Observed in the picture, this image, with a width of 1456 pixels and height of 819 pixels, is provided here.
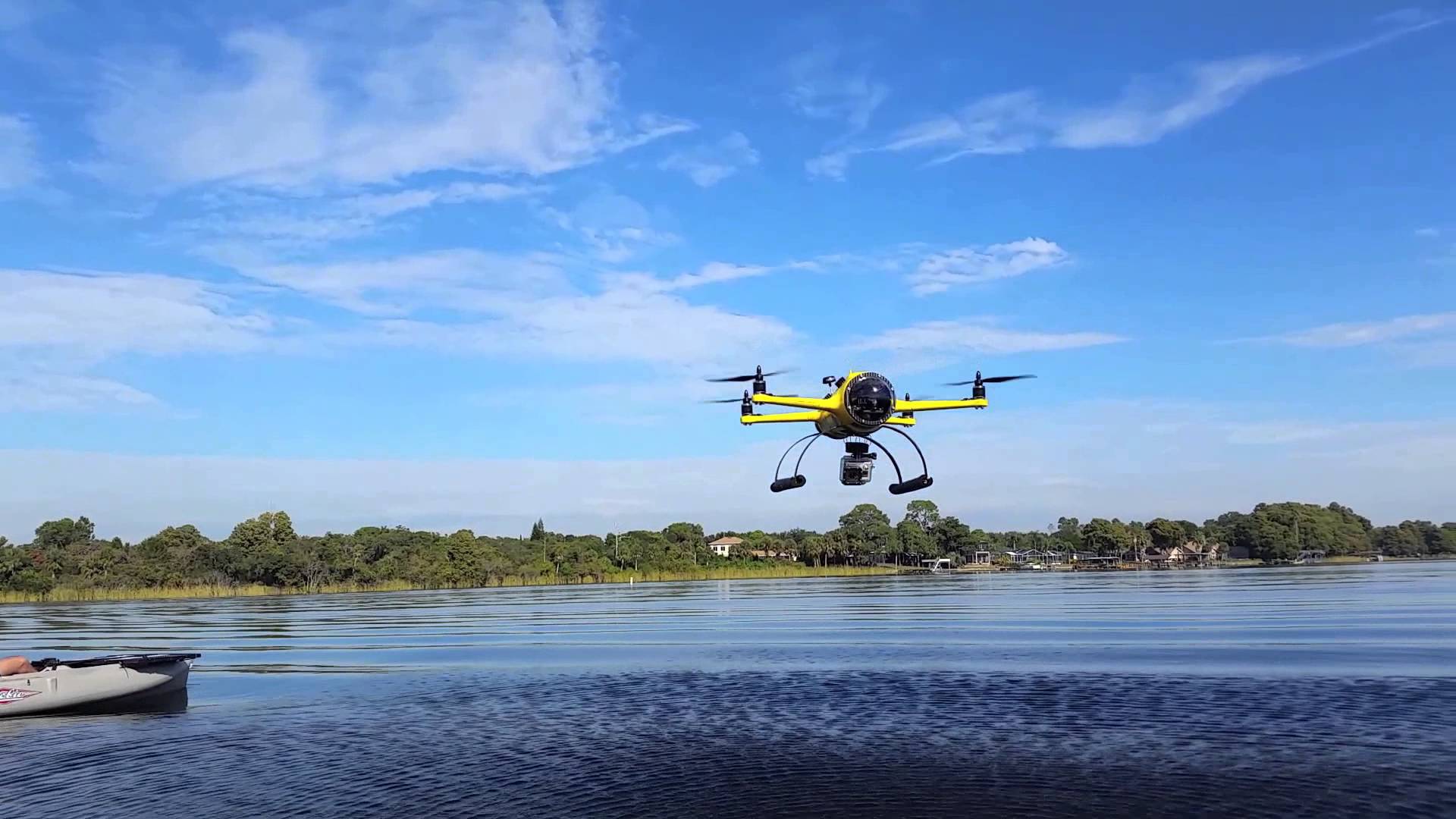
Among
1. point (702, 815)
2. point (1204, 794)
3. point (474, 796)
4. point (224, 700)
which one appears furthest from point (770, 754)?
point (224, 700)

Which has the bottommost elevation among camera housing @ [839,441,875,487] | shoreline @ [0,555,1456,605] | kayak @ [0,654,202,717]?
shoreline @ [0,555,1456,605]

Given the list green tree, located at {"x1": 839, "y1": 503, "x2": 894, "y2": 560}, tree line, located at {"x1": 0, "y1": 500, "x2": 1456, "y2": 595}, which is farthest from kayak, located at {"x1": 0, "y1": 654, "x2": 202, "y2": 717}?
green tree, located at {"x1": 839, "y1": 503, "x2": 894, "y2": 560}

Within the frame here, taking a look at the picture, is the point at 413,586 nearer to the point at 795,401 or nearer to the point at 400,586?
the point at 400,586

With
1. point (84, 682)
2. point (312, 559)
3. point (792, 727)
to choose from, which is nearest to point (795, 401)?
point (792, 727)

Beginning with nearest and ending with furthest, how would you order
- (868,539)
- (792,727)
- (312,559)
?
(792,727)
(312,559)
(868,539)

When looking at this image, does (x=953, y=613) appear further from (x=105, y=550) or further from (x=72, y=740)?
(x=105, y=550)

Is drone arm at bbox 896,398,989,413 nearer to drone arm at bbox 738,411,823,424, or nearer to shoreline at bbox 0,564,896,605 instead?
drone arm at bbox 738,411,823,424

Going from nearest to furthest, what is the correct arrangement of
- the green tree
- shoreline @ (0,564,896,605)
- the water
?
1. the water
2. shoreline @ (0,564,896,605)
3. the green tree
